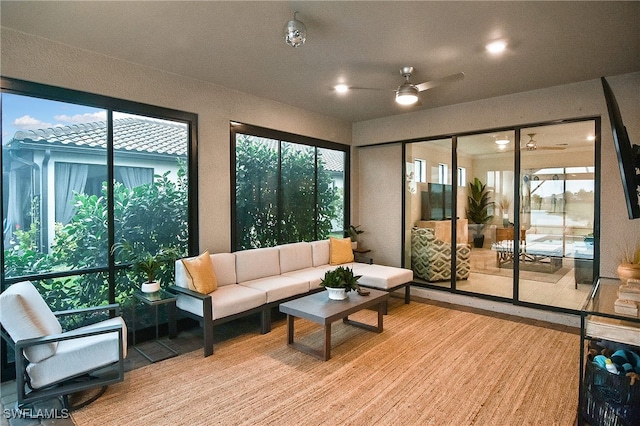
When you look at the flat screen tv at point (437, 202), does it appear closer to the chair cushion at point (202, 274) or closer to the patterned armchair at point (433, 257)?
the patterned armchair at point (433, 257)

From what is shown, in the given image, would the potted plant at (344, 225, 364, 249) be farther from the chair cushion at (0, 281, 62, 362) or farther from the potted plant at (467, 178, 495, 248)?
the chair cushion at (0, 281, 62, 362)

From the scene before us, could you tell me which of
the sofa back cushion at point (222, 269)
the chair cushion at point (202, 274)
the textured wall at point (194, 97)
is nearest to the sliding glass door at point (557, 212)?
the textured wall at point (194, 97)

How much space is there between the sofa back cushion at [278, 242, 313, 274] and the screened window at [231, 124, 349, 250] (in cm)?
28

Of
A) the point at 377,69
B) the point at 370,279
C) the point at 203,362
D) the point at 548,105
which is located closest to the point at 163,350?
the point at 203,362

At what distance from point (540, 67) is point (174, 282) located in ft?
15.5

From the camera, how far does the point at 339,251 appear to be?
551 cm

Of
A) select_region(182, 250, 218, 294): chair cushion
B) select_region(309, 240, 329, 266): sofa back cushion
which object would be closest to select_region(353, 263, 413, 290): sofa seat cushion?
select_region(309, 240, 329, 266): sofa back cushion

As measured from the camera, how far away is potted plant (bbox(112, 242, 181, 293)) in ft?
11.6

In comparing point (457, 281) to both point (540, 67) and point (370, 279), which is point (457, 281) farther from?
point (540, 67)

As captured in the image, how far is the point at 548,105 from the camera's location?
14.3 ft

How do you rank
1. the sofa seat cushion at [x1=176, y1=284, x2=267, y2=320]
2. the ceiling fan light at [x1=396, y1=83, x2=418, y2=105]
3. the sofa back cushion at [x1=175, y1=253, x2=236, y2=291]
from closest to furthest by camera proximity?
the sofa seat cushion at [x1=176, y1=284, x2=267, y2=320]
the ceiling fan light at [x1=396, y1=83, x2=418, y2=105]
the sofa back cushion at [x1=175, y1=253, x2=236, y2=291]

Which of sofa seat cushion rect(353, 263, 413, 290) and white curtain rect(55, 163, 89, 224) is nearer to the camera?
white curtain rect(55, 163, 89, 224)

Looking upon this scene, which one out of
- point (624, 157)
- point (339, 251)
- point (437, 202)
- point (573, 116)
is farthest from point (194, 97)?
point (573, 116)

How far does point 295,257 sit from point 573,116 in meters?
4.00
